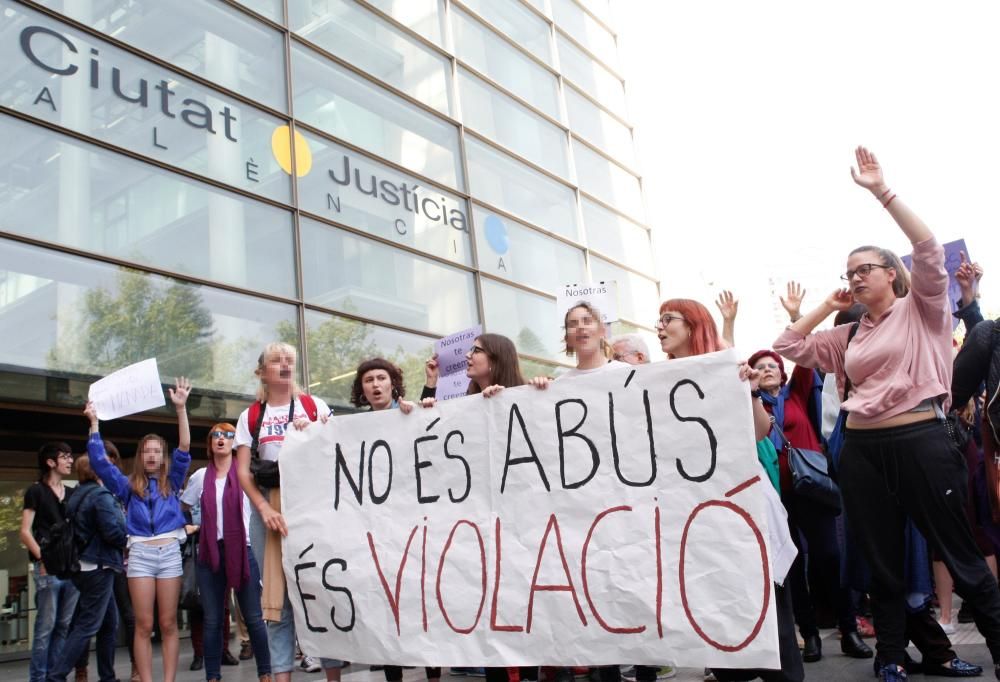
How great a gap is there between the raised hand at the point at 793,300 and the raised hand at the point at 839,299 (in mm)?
319

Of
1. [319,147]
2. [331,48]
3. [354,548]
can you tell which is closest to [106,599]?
[354,548]

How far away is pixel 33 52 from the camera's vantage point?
785 centimetres

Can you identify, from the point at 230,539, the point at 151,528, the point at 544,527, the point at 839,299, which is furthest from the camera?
the point at 151,528

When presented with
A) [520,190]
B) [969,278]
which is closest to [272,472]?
[969,278]

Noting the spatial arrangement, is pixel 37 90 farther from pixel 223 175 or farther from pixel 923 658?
pixel 923 658

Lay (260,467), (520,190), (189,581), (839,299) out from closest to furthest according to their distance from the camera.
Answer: (839,299), (260,467), (189,581), (520,190)

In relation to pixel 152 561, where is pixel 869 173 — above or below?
above

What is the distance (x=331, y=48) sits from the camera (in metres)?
11.4

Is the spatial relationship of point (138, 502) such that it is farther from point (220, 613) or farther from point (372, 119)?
point (372, 119)

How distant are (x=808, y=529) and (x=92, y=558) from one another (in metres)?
4.00

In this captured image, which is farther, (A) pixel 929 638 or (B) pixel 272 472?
(B) pixel 272 472

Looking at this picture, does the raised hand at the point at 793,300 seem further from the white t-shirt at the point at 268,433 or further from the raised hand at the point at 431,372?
the white t-shirt at the point at 268,433

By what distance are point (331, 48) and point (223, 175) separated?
121 inches

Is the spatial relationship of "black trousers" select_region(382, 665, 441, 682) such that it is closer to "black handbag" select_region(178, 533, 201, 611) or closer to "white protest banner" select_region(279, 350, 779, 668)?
"white protest banner" select_region(279, 350, 779, 668)
